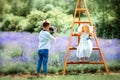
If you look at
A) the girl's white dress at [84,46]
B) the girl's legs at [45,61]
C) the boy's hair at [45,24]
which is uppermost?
the boy's hair at [45,24]

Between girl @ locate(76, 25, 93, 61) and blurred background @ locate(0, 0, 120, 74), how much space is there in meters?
0.05

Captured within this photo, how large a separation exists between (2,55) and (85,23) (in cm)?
69

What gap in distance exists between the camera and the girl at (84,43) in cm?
344

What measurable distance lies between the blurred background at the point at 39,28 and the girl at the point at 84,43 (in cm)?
5

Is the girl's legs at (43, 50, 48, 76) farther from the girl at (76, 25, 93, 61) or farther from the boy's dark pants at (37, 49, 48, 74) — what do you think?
the girl at (76, 25, 93, 61)

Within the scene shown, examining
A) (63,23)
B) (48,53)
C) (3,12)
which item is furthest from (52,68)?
(3,12)

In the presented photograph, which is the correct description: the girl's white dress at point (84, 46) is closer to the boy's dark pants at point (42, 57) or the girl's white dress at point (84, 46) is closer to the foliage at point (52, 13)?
the foliage at point (52, 13)

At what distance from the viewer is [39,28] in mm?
3432

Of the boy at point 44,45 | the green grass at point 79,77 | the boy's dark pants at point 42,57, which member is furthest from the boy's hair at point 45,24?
the green grass at point 79,77

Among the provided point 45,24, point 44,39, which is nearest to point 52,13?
point 45,24

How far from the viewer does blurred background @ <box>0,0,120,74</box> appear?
11.2 ft

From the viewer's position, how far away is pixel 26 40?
11.3 ft

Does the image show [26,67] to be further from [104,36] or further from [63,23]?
[104,36]

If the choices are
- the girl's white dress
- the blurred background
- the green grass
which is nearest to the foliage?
the blurred background
